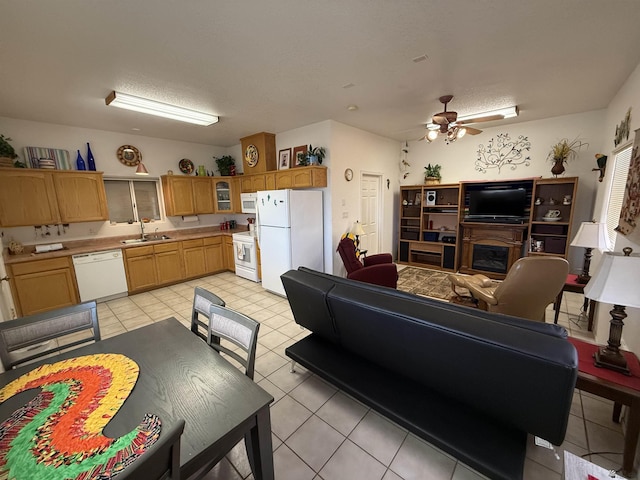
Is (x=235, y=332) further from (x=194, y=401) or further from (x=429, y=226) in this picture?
(x=429, y=226)

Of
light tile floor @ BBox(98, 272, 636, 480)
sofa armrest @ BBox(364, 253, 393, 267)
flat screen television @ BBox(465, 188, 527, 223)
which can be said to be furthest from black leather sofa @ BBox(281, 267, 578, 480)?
flat screen television @ BBox(465, 188, 527, 223)

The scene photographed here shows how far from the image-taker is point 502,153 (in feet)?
15.6

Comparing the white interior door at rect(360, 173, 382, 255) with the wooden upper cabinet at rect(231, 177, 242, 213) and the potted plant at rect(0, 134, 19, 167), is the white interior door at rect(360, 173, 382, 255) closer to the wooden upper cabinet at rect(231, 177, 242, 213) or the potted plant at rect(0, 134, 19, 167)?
the wooden upper cabinet at rect(231, 177, 242, 213)

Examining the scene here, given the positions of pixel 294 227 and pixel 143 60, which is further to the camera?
pixel 294 227

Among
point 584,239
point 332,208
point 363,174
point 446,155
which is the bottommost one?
point 584,239

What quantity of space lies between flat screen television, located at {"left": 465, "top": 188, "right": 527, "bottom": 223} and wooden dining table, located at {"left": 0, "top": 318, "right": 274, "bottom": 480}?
504 cm

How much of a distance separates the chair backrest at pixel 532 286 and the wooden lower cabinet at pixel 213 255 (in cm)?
489

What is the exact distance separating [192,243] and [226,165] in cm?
185

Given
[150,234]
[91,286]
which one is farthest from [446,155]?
[91,286]

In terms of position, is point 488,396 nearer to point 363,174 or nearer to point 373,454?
point 373,454

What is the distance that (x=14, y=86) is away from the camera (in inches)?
101

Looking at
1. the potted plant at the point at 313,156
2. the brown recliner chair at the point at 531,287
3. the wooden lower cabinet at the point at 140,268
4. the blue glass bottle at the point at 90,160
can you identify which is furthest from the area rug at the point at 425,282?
the blue glass bottle at the point at 90,160

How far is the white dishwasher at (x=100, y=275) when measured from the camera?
380 cm

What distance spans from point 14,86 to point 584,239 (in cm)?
609
